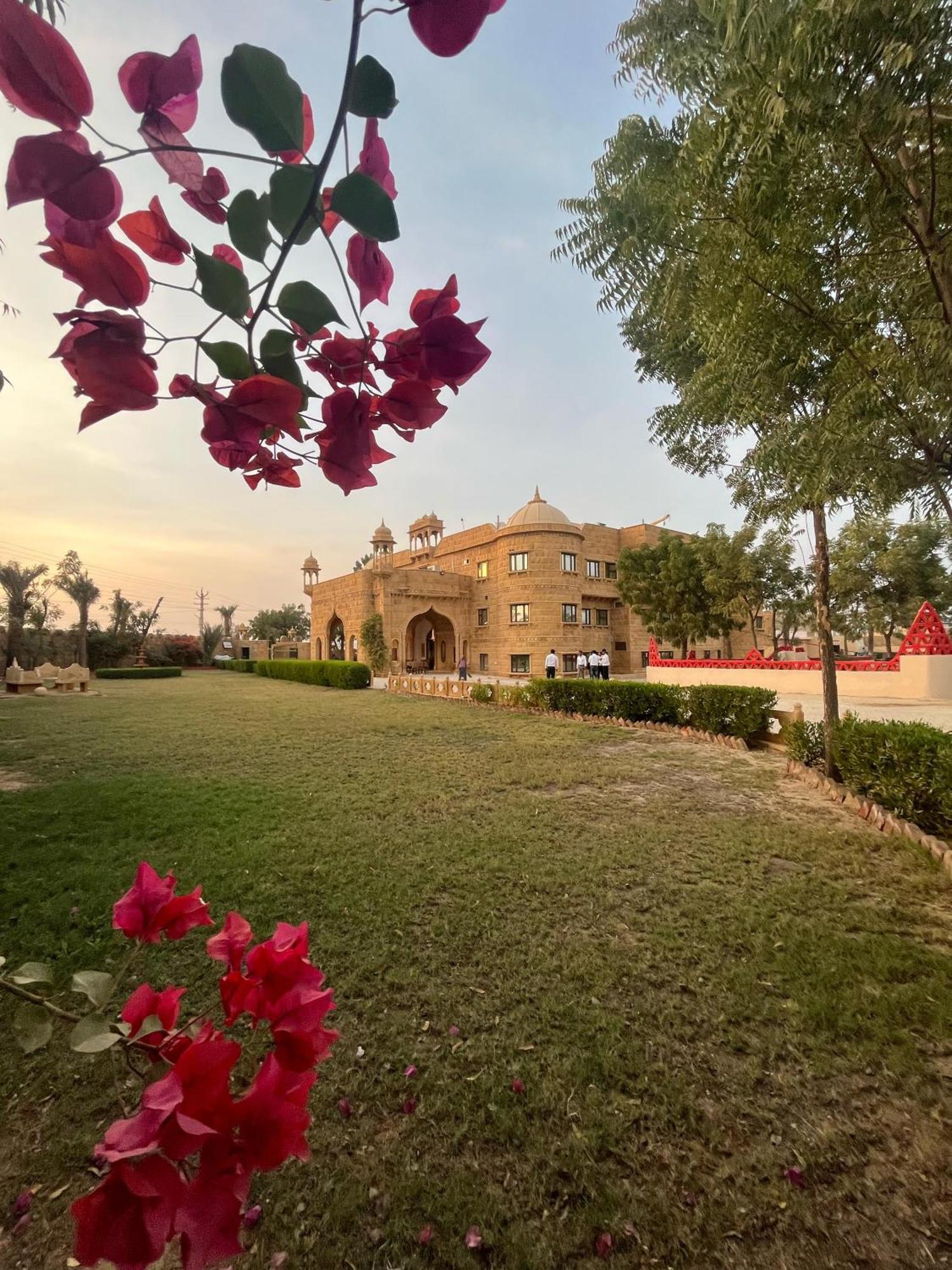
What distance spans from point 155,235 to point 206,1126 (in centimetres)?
97

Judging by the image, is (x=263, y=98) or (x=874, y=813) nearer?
(x=263, y=98)

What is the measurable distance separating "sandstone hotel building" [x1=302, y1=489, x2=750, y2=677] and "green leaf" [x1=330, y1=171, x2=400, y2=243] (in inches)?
997

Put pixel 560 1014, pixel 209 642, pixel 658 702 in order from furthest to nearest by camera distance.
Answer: pixel 209 642 < pixel 658 702 < pixel 560 1014

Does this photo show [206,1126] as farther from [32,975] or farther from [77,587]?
[77,587]

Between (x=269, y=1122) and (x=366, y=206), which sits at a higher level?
(x=366, y=206)

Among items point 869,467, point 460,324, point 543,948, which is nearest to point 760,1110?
point 543,948

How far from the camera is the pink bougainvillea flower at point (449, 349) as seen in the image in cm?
66

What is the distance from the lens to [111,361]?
530 millimetres

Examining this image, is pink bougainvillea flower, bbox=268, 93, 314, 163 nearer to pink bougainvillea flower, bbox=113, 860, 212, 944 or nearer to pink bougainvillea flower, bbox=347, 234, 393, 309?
pink bougainvillea flower, bbox=347, 234, 393, 309

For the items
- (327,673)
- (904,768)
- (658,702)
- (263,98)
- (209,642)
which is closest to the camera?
(263,98)

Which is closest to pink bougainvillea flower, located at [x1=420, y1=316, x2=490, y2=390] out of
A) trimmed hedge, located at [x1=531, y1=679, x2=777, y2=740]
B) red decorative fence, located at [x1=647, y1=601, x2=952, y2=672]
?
trimmed hedge, located at [x1=531, y1=679, x2=777, y2=740]

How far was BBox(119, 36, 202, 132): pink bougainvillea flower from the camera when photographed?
58cm

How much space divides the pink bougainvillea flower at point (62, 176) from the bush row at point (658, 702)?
33.5 ft

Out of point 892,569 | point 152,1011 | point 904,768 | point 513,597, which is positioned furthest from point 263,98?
point 892,569
